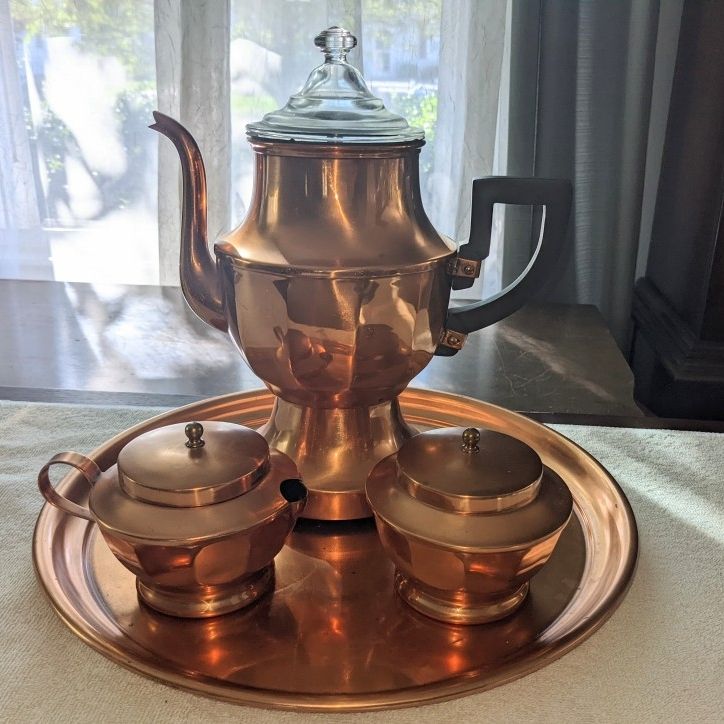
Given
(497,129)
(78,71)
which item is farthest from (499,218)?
(78,71)

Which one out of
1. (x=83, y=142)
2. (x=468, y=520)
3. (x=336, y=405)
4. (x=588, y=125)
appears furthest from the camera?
(x=83, y=142)

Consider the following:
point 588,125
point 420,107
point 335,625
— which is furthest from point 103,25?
point 335,625

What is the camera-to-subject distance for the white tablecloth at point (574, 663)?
346 mm

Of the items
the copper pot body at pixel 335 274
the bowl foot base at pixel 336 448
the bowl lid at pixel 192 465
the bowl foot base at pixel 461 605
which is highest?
the copper pot body at pixel 335 274

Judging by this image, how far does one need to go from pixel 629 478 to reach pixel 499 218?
2.25ft

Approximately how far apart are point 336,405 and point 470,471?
0.12m

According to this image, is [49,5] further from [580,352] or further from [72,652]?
[72,652]

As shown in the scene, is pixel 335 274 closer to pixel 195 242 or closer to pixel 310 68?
pixel 195 242

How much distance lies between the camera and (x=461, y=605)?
1.32 feet

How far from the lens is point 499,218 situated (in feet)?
3.91

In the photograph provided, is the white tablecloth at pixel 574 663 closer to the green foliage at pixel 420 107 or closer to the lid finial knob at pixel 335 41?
the lid finial knob at pixel 335 41

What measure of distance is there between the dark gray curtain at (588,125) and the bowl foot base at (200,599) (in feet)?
2.84

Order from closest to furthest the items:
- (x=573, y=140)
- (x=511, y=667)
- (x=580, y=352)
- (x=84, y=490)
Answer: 1. (x=511, y=667)
2. (x=84, y=490)
3. (x=580, y=352)
4. (x=573, y=140)

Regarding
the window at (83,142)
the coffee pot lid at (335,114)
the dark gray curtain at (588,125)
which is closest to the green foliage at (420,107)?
the dark gray curtain at (588,125)
